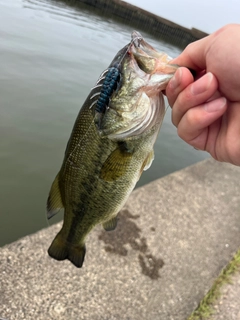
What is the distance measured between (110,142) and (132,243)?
189 centimetres

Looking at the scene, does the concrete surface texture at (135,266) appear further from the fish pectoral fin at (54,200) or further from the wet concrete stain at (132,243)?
the fish pectoral fin at (54,200)

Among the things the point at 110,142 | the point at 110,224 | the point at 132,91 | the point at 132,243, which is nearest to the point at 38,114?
the point at 132,243

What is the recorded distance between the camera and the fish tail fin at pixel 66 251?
77.0 inches

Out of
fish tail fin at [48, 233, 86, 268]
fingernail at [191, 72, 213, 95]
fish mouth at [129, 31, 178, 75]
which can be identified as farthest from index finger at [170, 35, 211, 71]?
fish tail fin at [48, 233, 86, 268]

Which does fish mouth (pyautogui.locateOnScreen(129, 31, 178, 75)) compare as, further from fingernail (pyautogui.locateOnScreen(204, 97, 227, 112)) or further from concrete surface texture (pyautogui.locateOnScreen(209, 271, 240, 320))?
concrete surface texture (pyautogui.locateOnScreen(209, 271, 240, 320))

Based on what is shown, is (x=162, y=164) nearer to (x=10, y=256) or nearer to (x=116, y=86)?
(x=10, y=256)

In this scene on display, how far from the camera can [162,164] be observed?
6.63 meters

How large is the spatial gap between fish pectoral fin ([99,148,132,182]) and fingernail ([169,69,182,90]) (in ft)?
1.37

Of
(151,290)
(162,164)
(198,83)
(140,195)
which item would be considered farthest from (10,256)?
(162,164)

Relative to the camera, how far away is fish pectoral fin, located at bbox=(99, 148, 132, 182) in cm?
167

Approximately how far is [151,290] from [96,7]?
26.2 meters

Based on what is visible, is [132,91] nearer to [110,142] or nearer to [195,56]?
[110,142]

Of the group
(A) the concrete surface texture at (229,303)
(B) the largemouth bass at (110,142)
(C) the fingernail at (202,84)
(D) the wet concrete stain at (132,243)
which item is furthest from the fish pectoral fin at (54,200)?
(A) the concrete surface texture at (229,303)

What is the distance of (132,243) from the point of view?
10.8 ft
